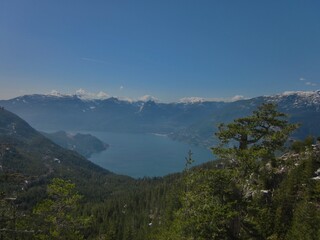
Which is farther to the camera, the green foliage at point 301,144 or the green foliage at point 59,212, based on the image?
the green foliage at point 301,144

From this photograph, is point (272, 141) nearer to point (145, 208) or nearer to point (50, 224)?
point (50, 224)

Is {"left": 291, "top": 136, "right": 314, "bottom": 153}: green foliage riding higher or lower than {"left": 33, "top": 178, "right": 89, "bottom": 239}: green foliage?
higher

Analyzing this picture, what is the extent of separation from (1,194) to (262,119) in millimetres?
19916

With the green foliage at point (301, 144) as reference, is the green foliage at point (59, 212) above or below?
below

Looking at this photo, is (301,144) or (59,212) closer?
(59,212)

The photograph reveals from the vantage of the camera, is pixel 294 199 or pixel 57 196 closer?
pixel 57 196

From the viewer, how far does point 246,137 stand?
88.5 ft

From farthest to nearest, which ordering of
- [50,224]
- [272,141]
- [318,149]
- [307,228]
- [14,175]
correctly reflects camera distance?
[318,149]
[307,228]
[272,141]
[50,224]
[14,175]

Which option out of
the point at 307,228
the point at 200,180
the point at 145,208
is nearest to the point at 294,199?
the point at 307,228

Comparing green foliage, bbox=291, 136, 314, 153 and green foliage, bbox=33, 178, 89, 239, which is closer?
green foliage, bbox=33, 178, 89, 239

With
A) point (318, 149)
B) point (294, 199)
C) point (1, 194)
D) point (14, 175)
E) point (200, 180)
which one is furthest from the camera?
point (318, 149)

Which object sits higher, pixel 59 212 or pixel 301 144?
pixel 301 144

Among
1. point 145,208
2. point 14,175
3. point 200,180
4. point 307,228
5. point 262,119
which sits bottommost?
point 145,208

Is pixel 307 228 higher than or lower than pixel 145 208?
higher
